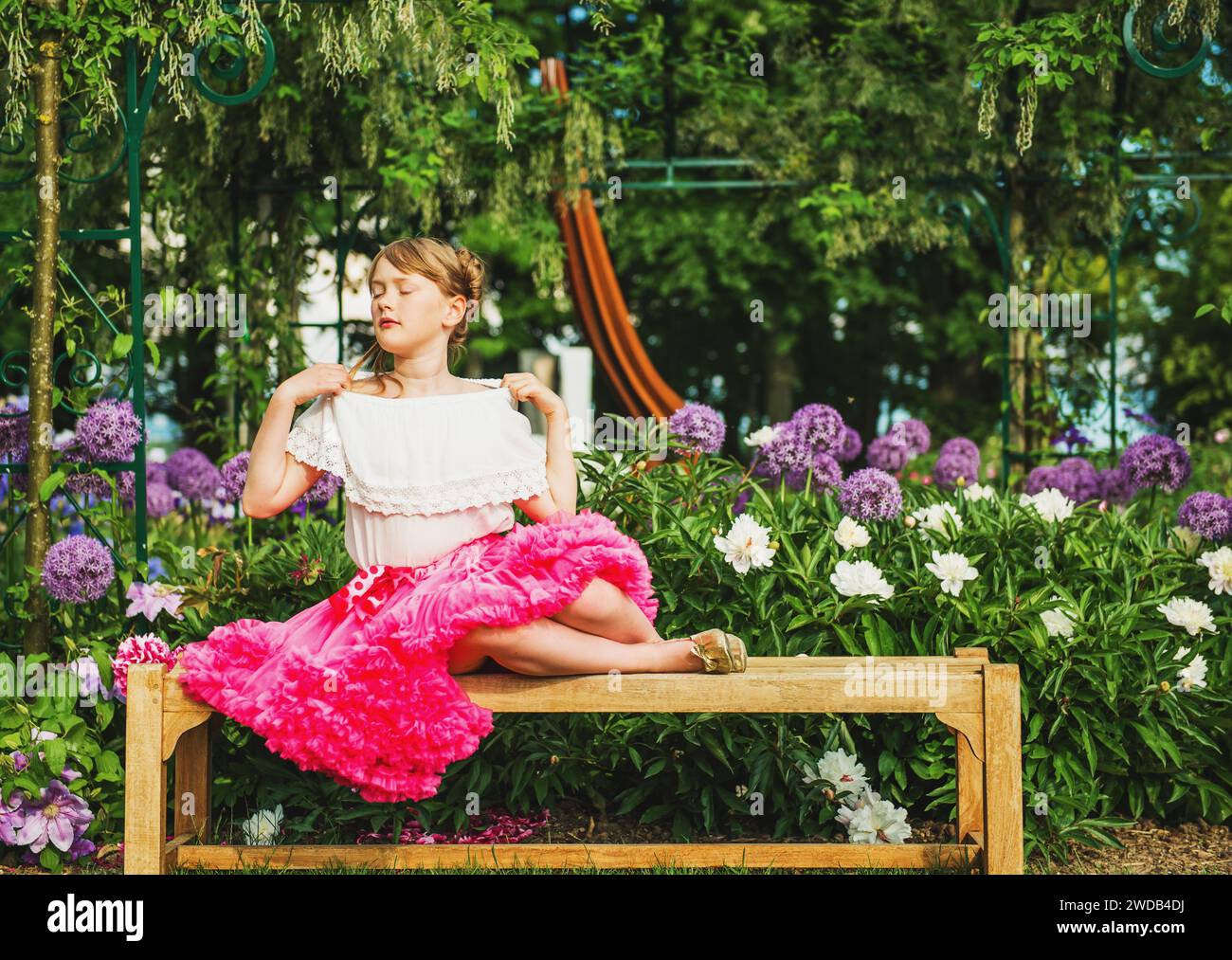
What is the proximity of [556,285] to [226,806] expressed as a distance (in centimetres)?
388

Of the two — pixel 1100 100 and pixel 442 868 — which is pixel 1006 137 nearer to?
pixel 1100 100

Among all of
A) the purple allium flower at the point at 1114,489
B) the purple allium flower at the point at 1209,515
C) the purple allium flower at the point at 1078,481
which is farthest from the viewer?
the purple allium flower at the point at 1078,481

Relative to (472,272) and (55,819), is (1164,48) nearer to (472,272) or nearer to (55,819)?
(472,272)

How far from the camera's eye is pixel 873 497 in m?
3.73

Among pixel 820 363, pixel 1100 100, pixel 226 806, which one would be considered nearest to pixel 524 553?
pixel 226 806

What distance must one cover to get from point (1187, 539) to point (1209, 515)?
0.45 feet

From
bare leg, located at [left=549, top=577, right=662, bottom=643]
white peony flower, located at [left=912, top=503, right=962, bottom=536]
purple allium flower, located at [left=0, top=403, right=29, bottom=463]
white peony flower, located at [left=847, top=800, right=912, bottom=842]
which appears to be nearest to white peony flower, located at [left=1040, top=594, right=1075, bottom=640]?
white peony flower, located at [left=912, top=503, right=962, bottom=536]

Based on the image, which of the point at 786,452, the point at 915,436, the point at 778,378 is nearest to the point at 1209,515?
the point at 786,452

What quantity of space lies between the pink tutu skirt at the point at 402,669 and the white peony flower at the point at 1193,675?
5.15ft

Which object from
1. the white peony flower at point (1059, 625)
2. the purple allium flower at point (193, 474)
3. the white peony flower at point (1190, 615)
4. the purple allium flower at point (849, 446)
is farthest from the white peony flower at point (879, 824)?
the purple allium flower at point (193, 474)

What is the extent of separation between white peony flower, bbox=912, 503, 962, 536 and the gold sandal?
3.98ft

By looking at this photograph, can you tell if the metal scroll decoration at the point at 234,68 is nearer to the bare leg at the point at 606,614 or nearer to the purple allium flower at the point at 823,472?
the bare leg at the point at 606,614

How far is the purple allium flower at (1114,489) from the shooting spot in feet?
15.9

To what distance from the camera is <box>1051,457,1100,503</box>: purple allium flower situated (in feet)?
16.4
